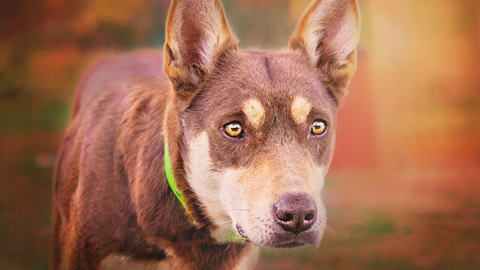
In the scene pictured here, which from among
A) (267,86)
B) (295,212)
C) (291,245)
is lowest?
A: (291,245)

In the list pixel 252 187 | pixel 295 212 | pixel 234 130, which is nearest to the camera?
pixel 295 212

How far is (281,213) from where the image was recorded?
1.18 metres

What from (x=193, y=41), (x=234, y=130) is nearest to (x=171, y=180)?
(x=234, y=130)

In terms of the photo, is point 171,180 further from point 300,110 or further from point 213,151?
point 300,110

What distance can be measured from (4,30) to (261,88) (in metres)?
1.95

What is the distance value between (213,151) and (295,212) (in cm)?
40

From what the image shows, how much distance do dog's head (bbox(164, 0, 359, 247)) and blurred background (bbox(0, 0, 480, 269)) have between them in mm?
490

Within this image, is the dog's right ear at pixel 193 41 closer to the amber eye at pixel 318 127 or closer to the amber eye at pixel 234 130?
the amber eye at pixel 234 130

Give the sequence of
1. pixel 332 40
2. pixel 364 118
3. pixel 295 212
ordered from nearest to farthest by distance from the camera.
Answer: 1. pixel 295 212
2. pixel 332 40
3. pixel 364 118

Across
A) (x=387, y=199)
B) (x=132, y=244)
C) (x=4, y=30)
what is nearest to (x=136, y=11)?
(x=4, y=30)

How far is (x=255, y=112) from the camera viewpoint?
134 cm

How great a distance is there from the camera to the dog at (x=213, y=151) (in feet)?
4.24

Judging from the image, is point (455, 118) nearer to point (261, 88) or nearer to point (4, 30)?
point (261, 88)

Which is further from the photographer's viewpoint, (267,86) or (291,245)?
(267,86)
